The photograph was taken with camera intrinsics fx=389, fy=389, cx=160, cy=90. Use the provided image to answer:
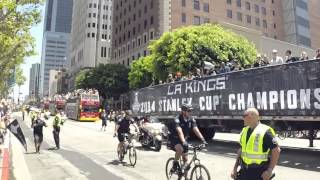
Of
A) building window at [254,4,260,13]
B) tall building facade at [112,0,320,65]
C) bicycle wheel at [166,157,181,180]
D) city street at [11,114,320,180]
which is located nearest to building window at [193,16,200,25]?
tall building facade at [112,0,320,65]

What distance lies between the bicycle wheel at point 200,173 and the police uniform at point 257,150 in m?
3.16

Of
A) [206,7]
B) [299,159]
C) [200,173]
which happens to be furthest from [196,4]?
[200,173]

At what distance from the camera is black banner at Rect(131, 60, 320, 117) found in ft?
49.4

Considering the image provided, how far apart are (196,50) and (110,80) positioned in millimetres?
40468

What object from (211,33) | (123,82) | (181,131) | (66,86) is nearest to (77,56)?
(66,86)

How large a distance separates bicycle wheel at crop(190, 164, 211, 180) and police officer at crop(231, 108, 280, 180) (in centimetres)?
312

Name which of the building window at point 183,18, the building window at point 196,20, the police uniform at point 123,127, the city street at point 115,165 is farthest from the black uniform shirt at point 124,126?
the building window at point 196,20

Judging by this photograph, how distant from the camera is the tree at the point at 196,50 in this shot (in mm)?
42344

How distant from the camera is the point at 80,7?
155 meters

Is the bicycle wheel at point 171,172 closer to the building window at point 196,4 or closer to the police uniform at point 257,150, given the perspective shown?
the police uniform at point 257,150

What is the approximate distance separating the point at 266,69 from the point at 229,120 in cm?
417

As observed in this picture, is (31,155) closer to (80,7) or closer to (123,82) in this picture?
Result: (123,82)

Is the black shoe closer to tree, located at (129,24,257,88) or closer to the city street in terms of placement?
the city street

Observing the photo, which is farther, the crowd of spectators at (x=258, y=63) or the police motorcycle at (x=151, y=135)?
the police motorcycle at (x=151, y=135)
